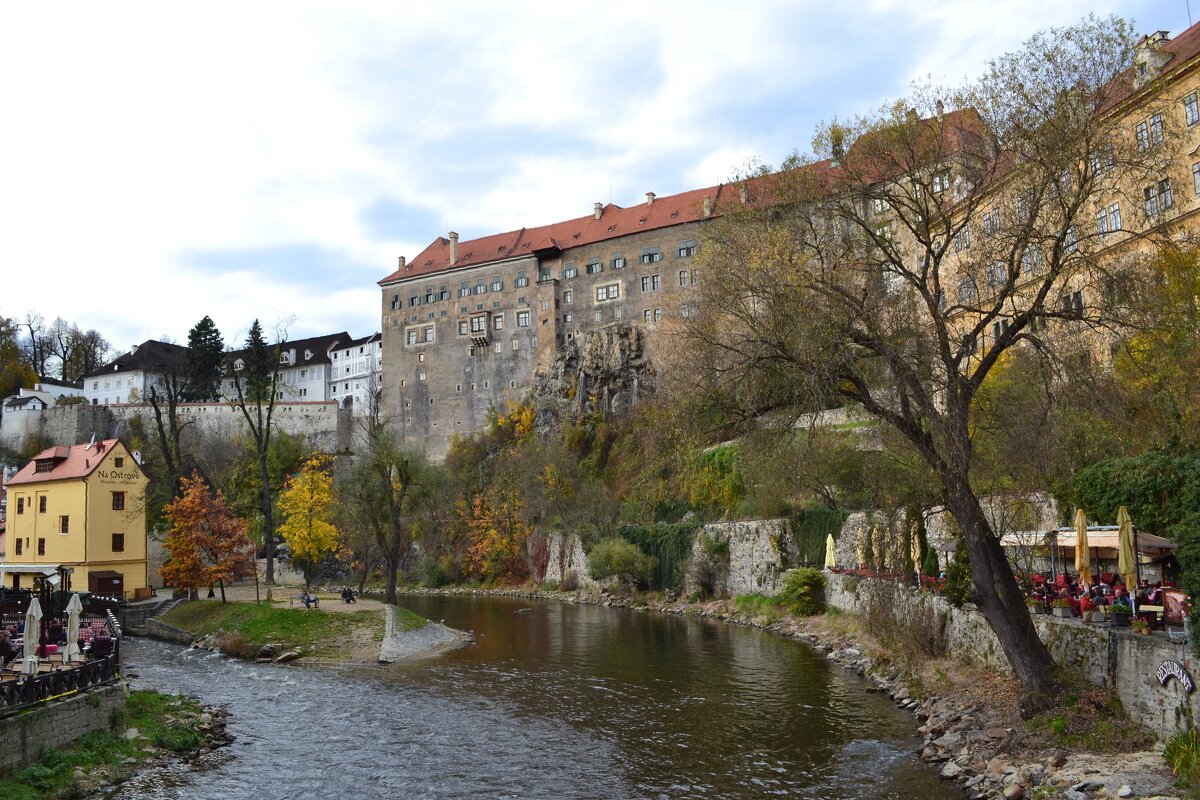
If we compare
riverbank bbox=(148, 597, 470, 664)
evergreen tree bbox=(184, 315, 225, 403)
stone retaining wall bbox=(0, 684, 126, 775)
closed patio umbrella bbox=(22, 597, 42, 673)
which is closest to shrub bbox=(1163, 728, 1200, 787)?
stone retaining wall bbox=(0, 684, 126, 775)

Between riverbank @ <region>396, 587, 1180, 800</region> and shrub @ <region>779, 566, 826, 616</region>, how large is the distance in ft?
30.5

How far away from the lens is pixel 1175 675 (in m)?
11.4

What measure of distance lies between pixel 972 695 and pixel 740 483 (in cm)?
2655

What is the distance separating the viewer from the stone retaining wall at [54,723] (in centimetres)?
1223

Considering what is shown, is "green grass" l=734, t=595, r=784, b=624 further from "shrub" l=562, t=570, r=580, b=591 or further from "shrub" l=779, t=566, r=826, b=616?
"shrub" l=562, t=570, r=580, b=591

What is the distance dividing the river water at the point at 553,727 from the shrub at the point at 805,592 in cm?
434

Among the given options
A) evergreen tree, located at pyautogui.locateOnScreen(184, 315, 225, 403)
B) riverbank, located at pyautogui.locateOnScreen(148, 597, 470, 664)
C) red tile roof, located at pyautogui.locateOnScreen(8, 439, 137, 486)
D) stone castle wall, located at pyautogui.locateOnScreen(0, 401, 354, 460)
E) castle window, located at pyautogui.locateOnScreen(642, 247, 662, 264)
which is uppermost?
castle window, located at pyautogui.locateOnScreen(642, 247, 662, 264)

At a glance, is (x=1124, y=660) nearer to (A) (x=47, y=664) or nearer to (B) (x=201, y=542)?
(A) (x=47, y=664)

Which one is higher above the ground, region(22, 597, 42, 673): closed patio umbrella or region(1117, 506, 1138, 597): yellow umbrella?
region(1117, 506, 1138, 597): yellow umbrella

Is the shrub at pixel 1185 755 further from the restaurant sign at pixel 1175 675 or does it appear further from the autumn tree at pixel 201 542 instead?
the autumn tree at pixel 201 542

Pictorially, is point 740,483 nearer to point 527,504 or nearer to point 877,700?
point 527,504

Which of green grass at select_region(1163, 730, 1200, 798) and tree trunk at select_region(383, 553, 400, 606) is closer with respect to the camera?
green grass at select_region(1163, 730, 1200, 798)

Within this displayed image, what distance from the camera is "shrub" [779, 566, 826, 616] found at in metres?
30.8

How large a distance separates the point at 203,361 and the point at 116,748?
64.8 m
